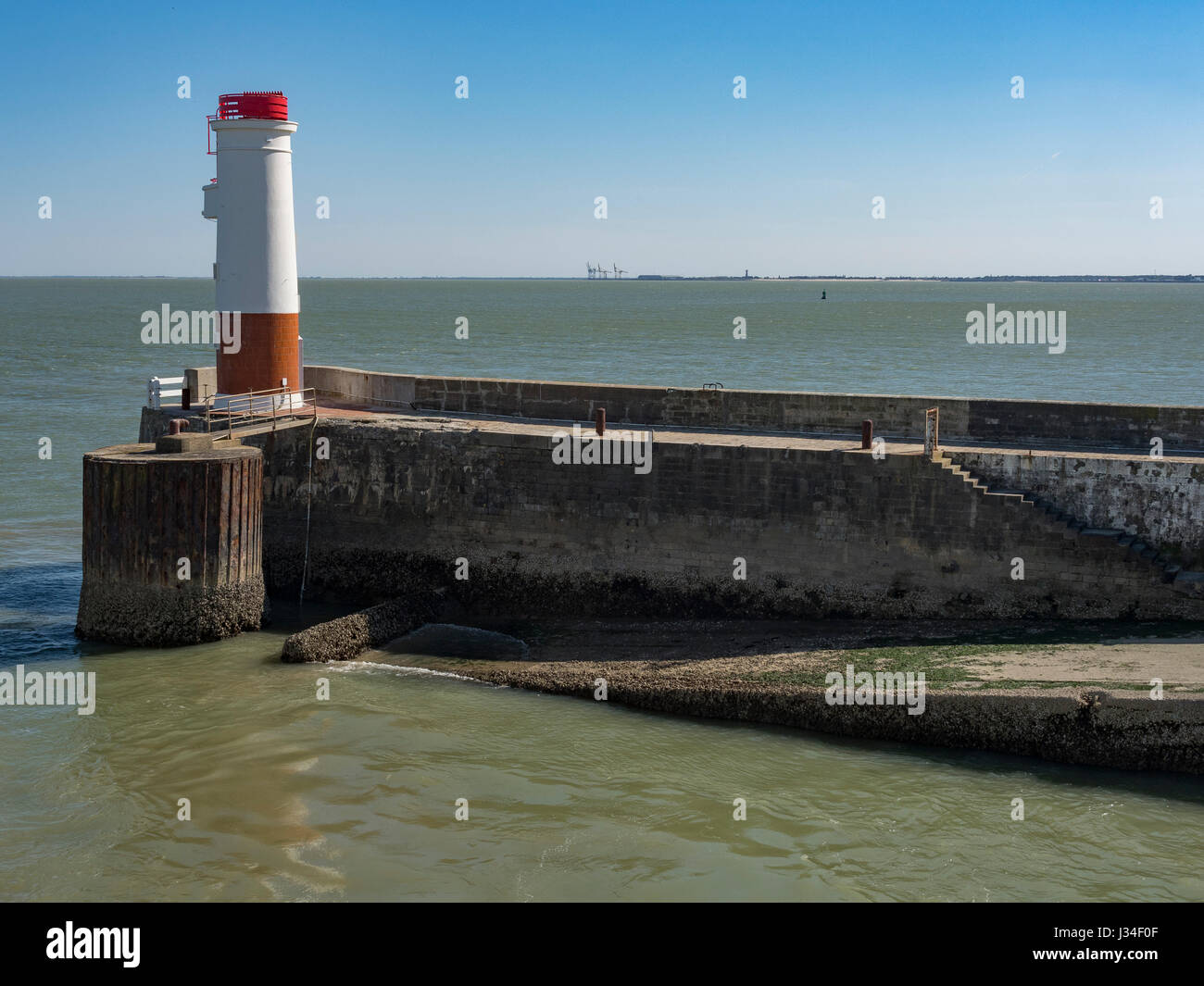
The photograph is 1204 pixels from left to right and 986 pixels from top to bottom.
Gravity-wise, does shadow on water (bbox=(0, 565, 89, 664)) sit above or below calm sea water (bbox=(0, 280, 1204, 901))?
above

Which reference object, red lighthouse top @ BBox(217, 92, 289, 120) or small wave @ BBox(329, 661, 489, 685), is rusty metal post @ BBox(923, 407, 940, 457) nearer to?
small wave @ BBox(329, 661, 489, 685)

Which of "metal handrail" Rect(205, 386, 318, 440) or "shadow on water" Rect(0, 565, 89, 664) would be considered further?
"metal handrail" Rect(205, 386, 318, 440)

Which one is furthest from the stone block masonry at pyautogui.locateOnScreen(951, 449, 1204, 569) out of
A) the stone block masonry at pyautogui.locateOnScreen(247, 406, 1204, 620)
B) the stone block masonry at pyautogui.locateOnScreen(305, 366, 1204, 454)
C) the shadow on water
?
the shadow on water

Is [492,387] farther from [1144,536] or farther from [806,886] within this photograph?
[806,886]

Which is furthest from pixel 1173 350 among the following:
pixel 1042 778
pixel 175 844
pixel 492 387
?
pixel 175 844

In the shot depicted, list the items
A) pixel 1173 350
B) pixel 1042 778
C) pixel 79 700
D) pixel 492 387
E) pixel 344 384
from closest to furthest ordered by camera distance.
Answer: pixel 1042 778 → pixel 79 700 → pixel 492 387 → pixel 344 384 → pixel 1173 350

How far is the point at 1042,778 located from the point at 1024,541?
14.0 feet

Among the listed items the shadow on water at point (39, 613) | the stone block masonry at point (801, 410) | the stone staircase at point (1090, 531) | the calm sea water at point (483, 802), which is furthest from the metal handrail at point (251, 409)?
the stone staircase at point (1090, 531)

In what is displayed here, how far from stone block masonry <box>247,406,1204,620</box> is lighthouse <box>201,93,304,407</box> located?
2.11 m

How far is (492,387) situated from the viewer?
71.3ft

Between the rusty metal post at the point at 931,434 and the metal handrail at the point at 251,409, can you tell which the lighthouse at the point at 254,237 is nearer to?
the metal handrail at the point at 251,409

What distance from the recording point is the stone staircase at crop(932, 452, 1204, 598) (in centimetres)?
1539

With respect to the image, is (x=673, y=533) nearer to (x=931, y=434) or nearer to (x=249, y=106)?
(x=931, y=434)

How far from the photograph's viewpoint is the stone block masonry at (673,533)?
1603 centimetres
